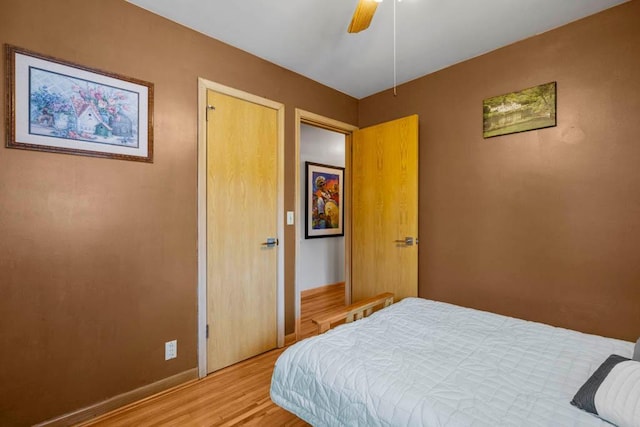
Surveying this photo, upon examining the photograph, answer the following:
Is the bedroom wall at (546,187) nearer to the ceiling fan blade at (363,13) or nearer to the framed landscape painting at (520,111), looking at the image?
the framed landscape painting at (520,111)

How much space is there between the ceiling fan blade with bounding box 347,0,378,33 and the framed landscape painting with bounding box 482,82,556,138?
150cm

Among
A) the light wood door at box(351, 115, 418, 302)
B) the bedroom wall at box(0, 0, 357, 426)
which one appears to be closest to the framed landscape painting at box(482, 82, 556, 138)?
the light wood door at box(351, 115, 418, 302)

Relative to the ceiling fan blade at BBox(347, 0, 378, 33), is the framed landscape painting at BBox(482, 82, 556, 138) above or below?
below

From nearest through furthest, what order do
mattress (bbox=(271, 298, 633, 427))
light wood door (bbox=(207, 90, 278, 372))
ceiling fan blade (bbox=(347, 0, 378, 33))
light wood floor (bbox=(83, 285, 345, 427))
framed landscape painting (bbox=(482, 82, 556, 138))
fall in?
mattress (bbox=(271, 298, 633, 427)), ceiling fan blade (bbox=(347, 0, 378, 33)), light wood floor (bbox=(83, 285, 345, 427)), framed landscape painting (bbox=(482, 82, 556, 138)), light wood door (bbox=(207, 90, 278, 372))

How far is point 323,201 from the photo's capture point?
14.7ft

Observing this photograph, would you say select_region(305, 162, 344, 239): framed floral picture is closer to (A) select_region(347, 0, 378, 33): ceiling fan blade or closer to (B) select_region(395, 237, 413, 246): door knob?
(B) select_region(395, 237, 413, 246): door knob

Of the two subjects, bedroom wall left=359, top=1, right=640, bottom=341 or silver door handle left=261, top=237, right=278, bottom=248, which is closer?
bedroom wall left=359, top=1, right=640, bottom=341

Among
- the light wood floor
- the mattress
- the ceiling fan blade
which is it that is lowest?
the light wood floor

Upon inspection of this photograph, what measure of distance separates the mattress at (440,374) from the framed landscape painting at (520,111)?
4.88ft

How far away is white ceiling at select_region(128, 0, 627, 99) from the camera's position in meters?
1.87

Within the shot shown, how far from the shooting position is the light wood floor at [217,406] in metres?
1.71

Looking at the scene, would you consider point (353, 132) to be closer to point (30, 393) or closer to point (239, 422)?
point (239, 422)

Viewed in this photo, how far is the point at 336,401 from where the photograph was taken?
1163 millimetres

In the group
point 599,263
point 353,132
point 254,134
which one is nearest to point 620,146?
point 599,263
